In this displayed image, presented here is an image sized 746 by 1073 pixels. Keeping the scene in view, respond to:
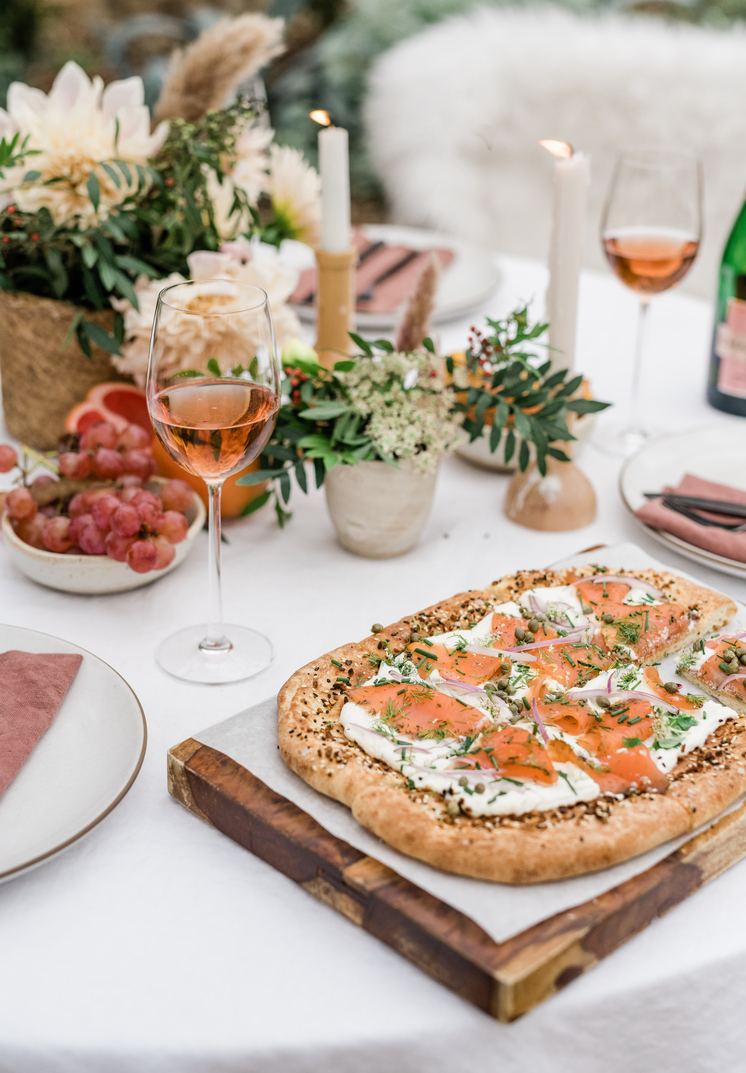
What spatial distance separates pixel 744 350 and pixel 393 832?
1231 millimetres

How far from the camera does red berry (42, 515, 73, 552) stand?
1215 millimetres

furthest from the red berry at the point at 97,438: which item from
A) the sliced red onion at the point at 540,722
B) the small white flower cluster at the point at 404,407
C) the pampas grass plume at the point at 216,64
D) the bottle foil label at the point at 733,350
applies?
the bottle foil label at the point at 733,350

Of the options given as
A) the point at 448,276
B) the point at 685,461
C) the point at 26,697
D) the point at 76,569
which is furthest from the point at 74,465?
the point at 448,276

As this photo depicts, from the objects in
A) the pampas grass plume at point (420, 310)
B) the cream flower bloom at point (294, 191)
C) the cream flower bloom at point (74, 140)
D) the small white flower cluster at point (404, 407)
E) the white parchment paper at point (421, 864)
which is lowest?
the white parchment paper at point (421, 864)

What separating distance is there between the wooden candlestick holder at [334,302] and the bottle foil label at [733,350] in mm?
646

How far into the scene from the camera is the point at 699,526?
1325mm

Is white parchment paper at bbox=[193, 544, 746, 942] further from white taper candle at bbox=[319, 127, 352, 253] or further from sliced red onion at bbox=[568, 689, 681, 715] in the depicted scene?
white taper candle at bbox=[319, 127, 352, 253]

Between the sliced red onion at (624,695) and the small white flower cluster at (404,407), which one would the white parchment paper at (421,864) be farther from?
the small white flower cluster at (404,407)

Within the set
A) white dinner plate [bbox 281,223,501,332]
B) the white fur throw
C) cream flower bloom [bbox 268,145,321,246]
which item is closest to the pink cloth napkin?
white dinner plate [bbox 281,223,501,332]

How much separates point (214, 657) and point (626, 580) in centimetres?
49

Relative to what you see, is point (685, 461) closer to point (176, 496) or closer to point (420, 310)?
point (420, 310)

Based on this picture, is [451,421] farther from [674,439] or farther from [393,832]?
[393,832]

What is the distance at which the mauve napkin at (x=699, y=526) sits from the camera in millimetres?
1286

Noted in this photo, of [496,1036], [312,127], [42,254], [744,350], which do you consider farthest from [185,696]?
[312,127]
